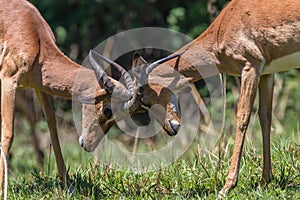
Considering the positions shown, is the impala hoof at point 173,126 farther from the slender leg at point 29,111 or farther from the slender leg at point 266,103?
the slender leg at point 29,111

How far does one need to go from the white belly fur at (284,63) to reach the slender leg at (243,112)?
0.18 m

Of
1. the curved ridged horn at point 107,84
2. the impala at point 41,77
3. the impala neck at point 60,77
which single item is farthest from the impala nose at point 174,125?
the impala neck at point 60,77

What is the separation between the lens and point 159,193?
676cm

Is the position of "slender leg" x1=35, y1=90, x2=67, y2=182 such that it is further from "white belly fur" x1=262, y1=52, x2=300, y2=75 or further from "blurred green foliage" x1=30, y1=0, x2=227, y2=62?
"blurred green foliage" x1=30, y1=0, x2=227, y2=62

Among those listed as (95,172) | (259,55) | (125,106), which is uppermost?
(259,55)

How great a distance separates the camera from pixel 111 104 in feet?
23.3

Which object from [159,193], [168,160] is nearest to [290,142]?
[168,160]

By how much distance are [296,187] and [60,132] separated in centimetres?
746

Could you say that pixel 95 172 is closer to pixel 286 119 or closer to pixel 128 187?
pixel 128 187

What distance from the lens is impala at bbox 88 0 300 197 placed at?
271 inches

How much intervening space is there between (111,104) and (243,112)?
47.3 inches

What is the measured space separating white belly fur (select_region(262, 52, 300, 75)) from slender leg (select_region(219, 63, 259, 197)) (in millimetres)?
175

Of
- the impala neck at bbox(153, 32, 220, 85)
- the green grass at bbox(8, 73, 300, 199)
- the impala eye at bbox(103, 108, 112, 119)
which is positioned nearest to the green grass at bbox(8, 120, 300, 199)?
the green grass at bbox(8, 73, 300, 199)

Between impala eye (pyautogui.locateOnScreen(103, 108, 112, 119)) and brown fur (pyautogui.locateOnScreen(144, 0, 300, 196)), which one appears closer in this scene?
brown fur (pyautogui.locateOnScreen(144, 0, 300, 196))
